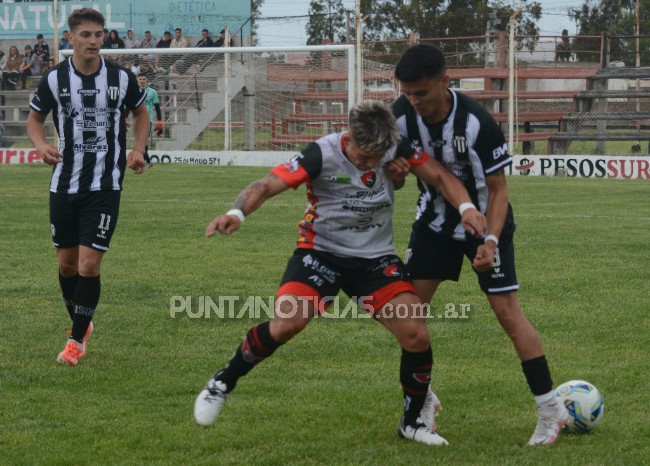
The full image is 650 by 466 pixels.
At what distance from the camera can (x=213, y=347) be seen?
6965 mm

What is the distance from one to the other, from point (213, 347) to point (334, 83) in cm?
2014

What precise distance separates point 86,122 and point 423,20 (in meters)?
30.5

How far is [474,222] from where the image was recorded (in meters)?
4.70

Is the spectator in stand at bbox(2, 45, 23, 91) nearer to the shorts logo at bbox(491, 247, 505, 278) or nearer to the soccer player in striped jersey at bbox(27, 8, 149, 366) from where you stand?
the soccer player in striped jersey at bbox(27, 8, 149, 366)

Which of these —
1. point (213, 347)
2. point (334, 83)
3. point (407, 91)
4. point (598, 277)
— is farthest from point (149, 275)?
point (334, 83)

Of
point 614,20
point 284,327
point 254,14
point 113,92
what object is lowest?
point 284,327

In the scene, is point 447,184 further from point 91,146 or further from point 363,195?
point 91,146

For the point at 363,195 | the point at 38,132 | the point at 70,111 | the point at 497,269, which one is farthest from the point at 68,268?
the point at 497,269

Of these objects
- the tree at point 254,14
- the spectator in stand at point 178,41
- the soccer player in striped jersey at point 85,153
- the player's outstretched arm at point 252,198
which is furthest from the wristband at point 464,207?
the spectator in stand at point 178,41

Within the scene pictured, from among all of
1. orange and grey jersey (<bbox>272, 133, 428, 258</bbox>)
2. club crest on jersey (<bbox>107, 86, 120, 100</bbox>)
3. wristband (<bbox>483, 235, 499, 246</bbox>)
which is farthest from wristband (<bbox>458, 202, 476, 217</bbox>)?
club crest on jersey (<bbox>107, 86, 120, 100</bbox>)

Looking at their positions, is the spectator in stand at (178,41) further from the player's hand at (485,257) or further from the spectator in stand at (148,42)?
the player's hand at (485,257)

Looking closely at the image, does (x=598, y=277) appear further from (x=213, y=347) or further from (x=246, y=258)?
(x=213, y=347)

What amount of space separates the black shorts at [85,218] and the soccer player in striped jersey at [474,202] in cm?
239

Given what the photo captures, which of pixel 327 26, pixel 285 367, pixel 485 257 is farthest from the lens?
pixel 327 26
